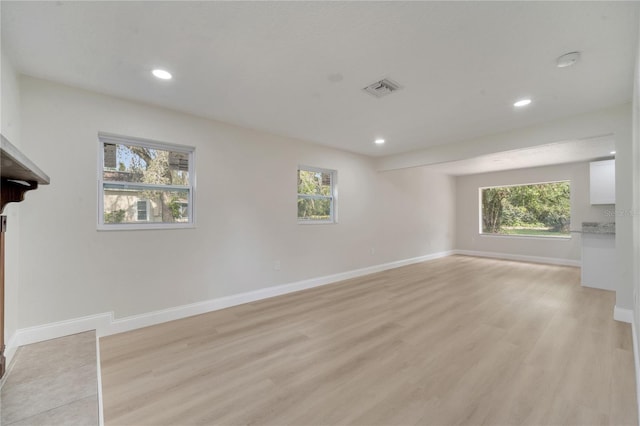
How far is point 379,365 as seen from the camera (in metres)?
2.16

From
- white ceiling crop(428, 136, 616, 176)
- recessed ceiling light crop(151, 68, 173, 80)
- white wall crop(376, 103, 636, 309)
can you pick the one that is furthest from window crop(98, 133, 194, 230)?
white wall crop(376, 103, 636, 309)

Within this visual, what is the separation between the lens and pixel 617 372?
2047 mm

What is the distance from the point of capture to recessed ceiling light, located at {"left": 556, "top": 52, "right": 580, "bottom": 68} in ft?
6.74

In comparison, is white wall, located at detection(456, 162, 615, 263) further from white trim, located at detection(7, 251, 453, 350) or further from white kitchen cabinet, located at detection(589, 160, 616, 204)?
white trim, located at detection(7, 251, 453, 350)

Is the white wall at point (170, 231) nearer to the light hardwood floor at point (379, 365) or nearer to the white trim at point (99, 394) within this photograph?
the light hardwood floor at point (379, 365)

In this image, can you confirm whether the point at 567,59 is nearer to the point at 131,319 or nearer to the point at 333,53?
the point at 333,53

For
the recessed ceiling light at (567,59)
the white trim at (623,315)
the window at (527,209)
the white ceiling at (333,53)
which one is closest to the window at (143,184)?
the white ceiling at (333,53)

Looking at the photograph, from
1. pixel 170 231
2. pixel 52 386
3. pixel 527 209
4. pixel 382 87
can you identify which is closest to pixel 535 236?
pixel 527 209

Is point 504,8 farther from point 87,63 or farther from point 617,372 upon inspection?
point 87,63

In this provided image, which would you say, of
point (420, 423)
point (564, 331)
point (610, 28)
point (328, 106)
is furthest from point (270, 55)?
point (564, 331)

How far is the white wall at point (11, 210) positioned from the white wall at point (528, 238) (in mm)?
8775

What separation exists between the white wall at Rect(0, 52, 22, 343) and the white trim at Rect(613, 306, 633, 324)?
5.98m

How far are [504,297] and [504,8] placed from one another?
3753 millimetres

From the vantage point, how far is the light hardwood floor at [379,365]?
1649 mm
